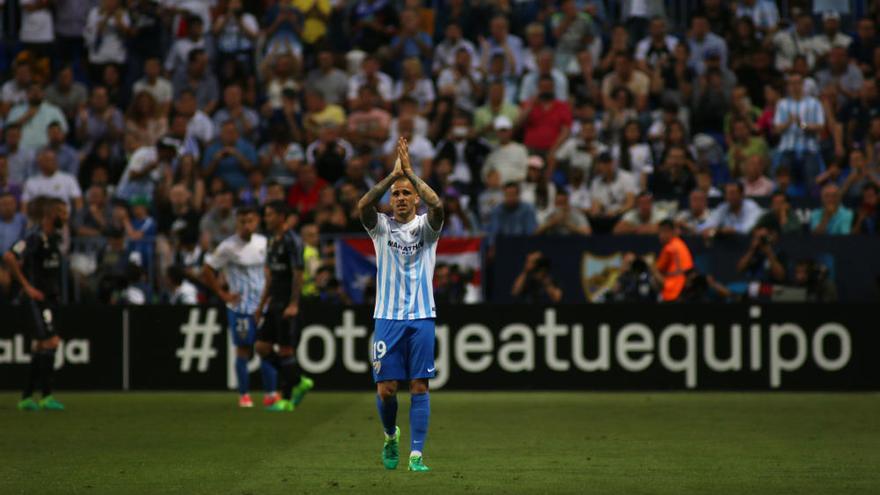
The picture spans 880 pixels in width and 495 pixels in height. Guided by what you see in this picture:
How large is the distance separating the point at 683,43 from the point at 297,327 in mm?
9781

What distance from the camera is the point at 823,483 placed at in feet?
31.9

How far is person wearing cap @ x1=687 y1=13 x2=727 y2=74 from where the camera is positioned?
23359mm

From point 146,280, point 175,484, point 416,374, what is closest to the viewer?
point 175,484

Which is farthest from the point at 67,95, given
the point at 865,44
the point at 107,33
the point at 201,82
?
the point at 865,44

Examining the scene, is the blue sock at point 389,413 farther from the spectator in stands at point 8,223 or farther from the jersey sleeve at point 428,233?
the spectator in stands at point 8,223

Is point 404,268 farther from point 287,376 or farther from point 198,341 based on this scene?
point 198,341

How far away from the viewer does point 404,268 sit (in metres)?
10.7

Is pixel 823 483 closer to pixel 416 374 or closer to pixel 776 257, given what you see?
pixel 416 374

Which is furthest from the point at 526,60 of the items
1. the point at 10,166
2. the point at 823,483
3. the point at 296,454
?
the point at 823,483

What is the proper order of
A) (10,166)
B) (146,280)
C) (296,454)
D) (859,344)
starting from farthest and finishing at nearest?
(10,166) < (146,280) < (859,344) < (296,454)

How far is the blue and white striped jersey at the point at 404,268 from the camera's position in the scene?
1060 cm

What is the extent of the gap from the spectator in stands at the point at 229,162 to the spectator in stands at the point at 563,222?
16.3 feet

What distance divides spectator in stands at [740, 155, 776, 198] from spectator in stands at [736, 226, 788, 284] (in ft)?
6.20

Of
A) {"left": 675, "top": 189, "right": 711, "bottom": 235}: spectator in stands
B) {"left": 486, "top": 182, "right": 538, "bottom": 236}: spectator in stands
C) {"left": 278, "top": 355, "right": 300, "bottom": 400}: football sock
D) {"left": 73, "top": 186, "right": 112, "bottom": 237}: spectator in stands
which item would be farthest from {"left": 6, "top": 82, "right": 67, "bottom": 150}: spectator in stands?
{"left": 675, "top": 189, "right": 711, "bottom": 235}: spectator in stands
